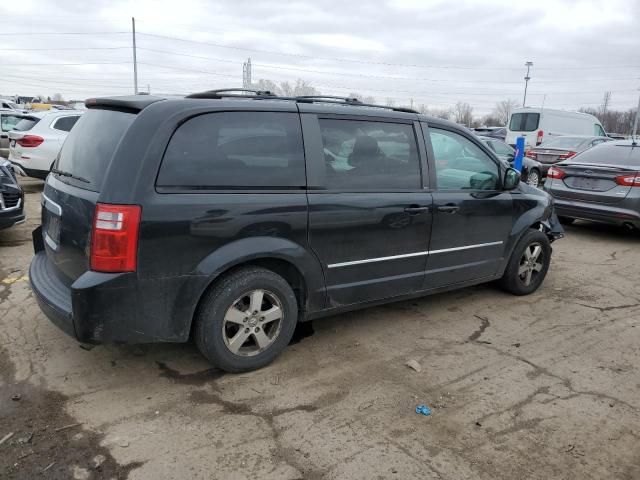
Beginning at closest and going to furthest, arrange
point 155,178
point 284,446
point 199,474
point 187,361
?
1. point 199,474
2. point 284,446
3. point 155,178
4. point 187,361

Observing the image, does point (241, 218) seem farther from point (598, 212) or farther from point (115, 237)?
point (598, 212)

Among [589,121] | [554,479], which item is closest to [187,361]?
[554,479]

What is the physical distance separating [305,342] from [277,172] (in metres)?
1.40

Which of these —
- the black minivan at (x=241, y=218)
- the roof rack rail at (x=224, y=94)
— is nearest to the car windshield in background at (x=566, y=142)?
the black minivan at (x=241, y=218)

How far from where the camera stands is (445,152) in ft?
14.1

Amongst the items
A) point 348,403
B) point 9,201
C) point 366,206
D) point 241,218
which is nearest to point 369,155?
point 366,206

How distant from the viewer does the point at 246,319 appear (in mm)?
3338

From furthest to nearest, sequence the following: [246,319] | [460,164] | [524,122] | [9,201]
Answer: [524,122] < [9,201] < [460,164] < [246,319]

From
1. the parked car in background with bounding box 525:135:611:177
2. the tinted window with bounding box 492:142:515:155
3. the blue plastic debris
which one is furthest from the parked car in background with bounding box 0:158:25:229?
the parked car in background with bounding box 525:135:611:177

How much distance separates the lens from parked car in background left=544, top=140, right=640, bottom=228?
739 cm

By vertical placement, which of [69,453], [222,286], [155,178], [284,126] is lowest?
[69,453]

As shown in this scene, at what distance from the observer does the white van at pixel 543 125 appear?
63.5 ft

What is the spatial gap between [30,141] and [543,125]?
1706 cm

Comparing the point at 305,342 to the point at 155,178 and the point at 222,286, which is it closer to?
the point at 222,286
